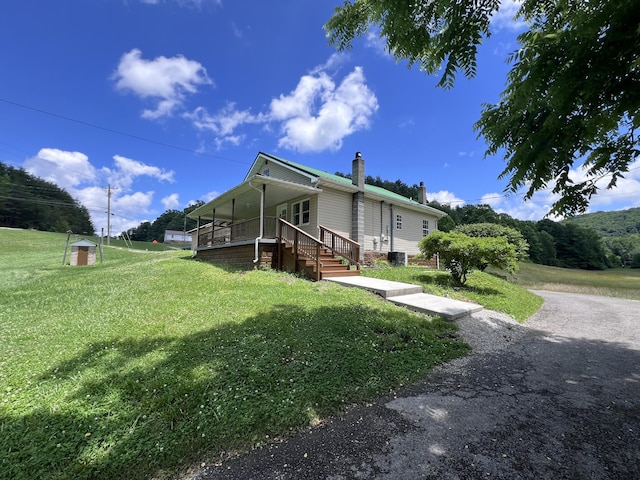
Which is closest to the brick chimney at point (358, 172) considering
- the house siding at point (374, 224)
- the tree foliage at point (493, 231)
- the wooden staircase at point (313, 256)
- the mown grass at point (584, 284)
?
the house siding at point (374, 224)

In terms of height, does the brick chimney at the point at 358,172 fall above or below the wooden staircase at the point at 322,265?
above

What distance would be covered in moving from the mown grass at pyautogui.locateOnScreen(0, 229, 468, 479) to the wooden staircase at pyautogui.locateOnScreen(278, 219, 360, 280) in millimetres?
2737

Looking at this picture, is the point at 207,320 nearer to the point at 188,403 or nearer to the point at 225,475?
the point at 188,403

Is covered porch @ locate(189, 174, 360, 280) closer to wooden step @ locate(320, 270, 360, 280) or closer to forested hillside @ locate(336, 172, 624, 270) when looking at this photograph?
wooden step @ locate(320, 270, 360, 280)

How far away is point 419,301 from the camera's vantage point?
6.71 metres

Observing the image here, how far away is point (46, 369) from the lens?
11.1 feet

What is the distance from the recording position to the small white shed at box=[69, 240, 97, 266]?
58.1ft

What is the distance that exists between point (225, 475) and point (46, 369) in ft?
9.81

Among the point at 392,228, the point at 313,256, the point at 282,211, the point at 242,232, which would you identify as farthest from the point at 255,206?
the point at 392,228

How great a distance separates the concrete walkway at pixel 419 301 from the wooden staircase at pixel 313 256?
3.85 feet

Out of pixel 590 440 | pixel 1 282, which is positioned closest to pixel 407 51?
pixel 590 440

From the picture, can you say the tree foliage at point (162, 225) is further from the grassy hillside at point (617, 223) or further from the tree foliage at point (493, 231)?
the grassy hillside at point (617, 223)

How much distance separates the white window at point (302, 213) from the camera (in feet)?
43.0

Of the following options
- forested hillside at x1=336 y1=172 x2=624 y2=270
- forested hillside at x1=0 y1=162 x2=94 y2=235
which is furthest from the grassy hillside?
forested hillside at x1=0 y1=162 x2=94 y2=235
